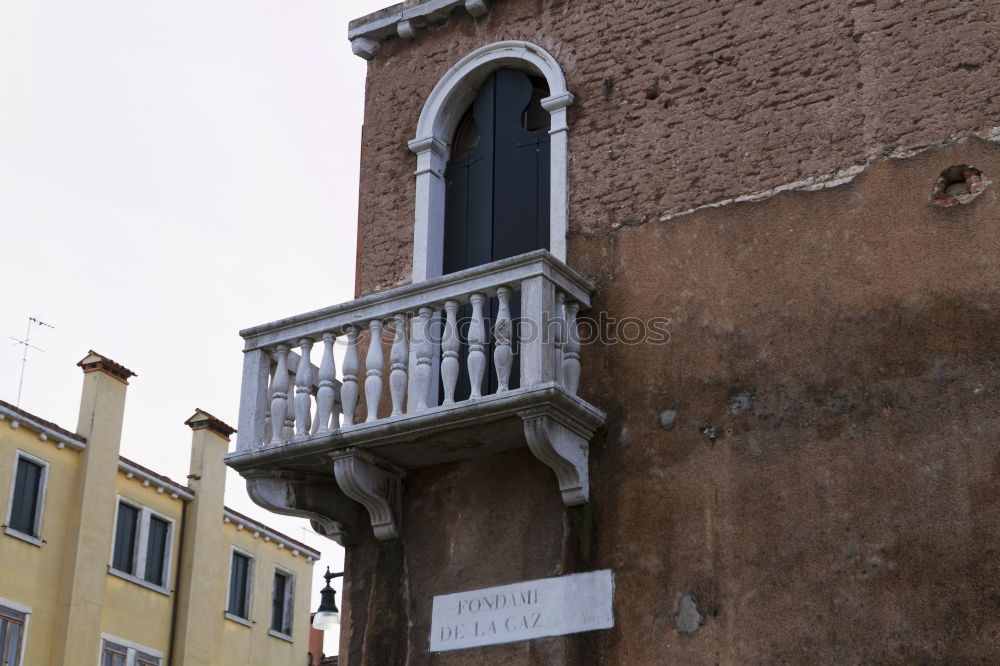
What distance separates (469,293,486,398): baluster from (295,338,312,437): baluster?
1.11m

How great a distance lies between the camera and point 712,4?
943 cm

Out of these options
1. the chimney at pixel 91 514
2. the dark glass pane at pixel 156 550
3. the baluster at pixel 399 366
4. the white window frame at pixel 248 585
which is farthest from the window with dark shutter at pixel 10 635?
the baluster at pixel 399 366

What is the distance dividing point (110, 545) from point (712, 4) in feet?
48.2

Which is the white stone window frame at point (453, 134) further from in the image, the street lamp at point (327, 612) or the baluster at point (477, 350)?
the street lamp at point (327, 612)

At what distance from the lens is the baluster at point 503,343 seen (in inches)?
327

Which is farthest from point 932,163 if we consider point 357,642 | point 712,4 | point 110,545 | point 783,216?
point 110,545

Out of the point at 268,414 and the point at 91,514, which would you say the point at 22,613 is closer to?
the point at 91,514

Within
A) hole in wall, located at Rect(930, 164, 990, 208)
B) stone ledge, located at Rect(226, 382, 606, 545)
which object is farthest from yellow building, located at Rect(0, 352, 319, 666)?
hole in wall, located at Rect(930, 164, 990, 208)

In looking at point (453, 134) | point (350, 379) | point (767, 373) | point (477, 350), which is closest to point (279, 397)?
point (350, 379)

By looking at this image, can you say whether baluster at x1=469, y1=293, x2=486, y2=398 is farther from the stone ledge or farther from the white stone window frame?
the white stone window frame

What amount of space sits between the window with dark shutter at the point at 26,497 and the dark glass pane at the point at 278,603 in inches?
228

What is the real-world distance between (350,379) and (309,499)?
35.0 inches

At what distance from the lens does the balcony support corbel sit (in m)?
8.16

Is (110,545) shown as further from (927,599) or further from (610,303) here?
(927,599)
